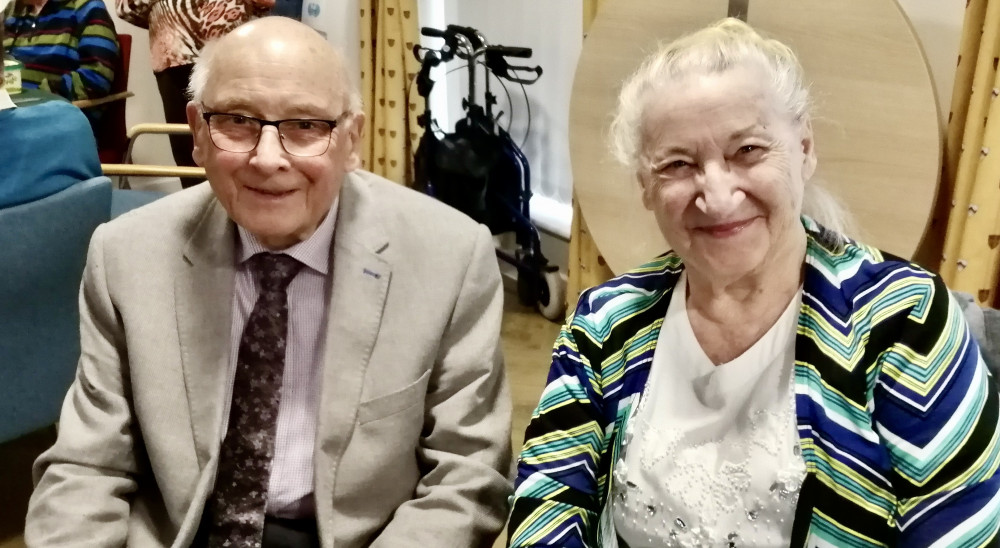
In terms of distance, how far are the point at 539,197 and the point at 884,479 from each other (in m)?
2.85

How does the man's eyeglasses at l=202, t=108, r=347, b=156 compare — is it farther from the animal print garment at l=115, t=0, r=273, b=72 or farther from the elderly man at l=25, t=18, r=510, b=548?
the animal print garment at l=115, t=0, r=273, b=72

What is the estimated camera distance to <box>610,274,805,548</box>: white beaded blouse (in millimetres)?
1078

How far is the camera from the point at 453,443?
1304 mm

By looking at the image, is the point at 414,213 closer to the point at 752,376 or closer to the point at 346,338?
the point at 346,338

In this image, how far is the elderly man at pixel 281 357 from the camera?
4.11ft

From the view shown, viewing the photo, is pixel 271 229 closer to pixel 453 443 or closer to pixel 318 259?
pixel 318 259

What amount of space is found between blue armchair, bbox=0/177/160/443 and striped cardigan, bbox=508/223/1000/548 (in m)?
1.20

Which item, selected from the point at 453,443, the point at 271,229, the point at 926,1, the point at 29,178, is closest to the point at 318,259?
the point at 271,229

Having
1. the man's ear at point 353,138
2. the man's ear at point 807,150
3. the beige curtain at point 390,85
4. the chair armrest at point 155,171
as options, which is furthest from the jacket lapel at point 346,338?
the beige curtain at point 390,85

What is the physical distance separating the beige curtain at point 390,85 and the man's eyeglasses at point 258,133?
2376 mm

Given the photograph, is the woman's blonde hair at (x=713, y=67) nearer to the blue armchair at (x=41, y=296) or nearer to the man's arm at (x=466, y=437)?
the man's arm at (x=466, y=437)

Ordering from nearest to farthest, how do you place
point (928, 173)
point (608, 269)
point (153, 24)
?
1. point (928, 173)
2. point (608, 269)
3. point (153, 24)

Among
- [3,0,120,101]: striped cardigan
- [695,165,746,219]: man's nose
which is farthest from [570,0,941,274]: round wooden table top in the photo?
[3,0,120,101]: striped cardigan

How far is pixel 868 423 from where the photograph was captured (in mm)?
1029
